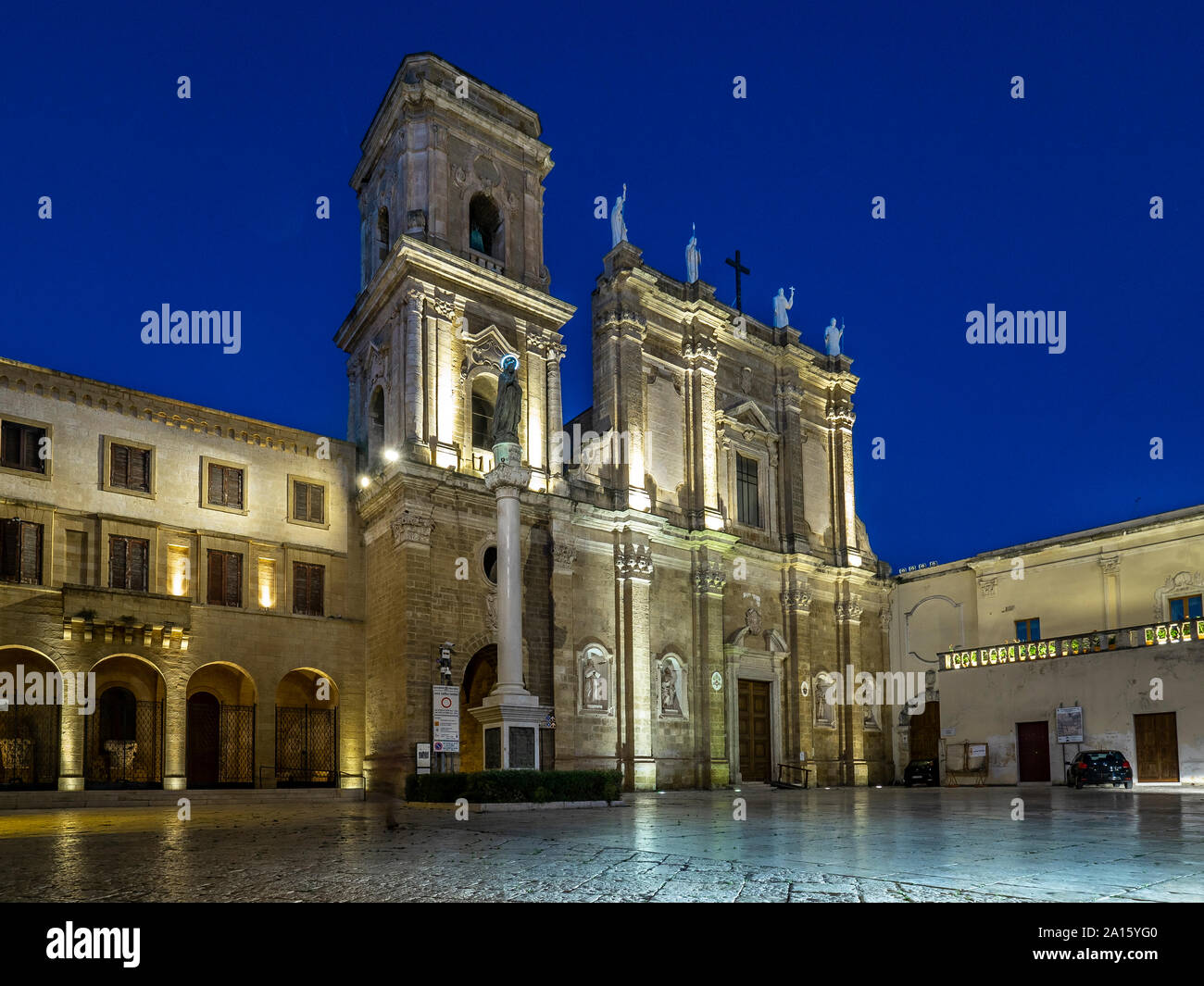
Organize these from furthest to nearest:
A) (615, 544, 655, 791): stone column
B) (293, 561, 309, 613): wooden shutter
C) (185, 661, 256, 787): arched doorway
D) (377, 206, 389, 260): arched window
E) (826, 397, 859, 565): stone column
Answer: (826, 397, 859, 565): stone column → (377, 206, 389, 260): arched window → (615, 544, 655, 791): stone column → (293, 561, 309, 613): wooden shutter → (185, 661, 256, 787): arched doorway

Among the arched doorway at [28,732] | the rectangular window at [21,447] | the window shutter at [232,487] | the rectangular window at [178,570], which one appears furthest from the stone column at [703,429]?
the arched doorway at [28,732]

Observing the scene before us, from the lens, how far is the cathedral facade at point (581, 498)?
28344 millimetres

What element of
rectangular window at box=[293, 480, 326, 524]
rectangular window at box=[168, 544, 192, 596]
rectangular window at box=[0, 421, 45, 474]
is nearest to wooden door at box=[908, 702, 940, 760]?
rectangular window at box=[293, 480, 326, 524]

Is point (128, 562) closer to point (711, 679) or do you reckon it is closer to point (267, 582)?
point (267, 582)

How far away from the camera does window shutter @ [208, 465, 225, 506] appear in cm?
2822

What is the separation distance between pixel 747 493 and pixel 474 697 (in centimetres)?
1339

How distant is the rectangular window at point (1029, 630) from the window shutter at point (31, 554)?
3265cm

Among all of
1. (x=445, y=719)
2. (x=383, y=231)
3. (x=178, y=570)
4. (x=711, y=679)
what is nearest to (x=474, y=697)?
(x=445, y=719)

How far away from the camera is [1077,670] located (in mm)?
30969

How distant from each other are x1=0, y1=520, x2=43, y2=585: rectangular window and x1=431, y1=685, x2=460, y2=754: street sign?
10183mm

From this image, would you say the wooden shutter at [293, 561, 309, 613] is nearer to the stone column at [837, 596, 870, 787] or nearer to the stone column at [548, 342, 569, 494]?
the stone column at [548, 342, 569, 494]

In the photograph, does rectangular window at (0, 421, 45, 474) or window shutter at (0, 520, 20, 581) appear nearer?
window shutter at (0, 520, 20, 581)

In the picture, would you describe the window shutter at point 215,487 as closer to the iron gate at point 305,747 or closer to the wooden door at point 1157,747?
the iron gate at point 305,747

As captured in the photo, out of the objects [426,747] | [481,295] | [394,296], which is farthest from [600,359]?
[426,747]
